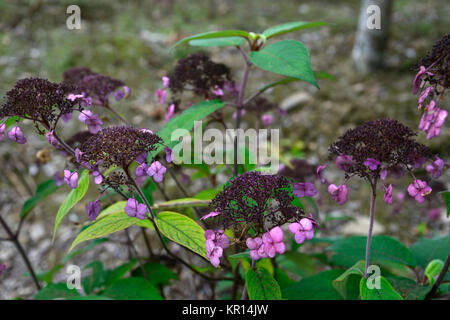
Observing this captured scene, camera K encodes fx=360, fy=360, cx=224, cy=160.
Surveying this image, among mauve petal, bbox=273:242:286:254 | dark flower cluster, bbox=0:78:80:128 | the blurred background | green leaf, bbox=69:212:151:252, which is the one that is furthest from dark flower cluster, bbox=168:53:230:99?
the blurred background

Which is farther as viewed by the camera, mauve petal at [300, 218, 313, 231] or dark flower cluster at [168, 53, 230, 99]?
dark flower cluster at [168, 53, 230, 99]

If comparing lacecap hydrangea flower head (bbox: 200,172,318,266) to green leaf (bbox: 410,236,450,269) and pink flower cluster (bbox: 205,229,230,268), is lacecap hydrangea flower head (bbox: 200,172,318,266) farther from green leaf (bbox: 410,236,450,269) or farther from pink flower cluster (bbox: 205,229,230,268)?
green leaf (bbox: 410,236,450,269)

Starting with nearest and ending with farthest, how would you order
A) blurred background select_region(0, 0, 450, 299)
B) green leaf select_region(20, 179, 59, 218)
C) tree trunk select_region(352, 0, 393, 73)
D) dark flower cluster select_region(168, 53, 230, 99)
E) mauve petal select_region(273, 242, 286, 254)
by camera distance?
mauve petal select_region(273, 242, 286, 254) → dark flower cluster select_region(168, 53, 230, 99) → green leaf select_region(20, 179, 59, 218) → blurred background select_region(0, 0, 450, 299) → tree trunk select_region(352, 0, 393, 73)

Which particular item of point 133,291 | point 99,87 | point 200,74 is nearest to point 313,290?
point 133,291

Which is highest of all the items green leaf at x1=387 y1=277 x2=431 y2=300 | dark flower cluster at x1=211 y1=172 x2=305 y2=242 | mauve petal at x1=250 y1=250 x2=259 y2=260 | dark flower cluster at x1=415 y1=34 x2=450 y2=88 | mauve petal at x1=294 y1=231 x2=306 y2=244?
dark flower cluster at x1=415 y1=34 x2=450 y2=88

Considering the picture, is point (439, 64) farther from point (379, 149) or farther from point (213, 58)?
point (213, 58)

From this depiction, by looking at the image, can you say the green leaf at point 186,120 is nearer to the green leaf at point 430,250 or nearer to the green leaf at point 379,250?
the green leaf at point 379,250

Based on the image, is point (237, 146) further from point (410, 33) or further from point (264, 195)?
Answer: point (410, 33)

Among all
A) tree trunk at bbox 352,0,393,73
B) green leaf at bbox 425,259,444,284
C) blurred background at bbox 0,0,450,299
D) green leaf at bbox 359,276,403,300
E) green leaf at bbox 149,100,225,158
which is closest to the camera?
green leaf at bbox 359,276,403,300
